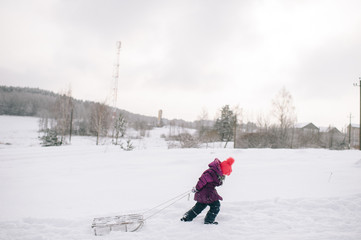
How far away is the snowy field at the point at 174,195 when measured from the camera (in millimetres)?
3995

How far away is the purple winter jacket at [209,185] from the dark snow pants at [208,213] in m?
0.12

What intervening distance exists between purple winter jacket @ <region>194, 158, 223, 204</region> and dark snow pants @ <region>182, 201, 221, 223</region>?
12cm

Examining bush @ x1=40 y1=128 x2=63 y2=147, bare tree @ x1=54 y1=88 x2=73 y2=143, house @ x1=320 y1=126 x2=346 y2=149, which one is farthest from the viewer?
house @ x1=320 y1=126 x2=346 y2=149

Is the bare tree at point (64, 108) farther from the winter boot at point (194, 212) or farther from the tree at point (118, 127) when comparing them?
the winter boot at point (194, 212)

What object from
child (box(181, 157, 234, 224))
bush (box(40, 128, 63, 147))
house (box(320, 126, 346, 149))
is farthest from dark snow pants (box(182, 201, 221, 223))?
house (box(320, 126, 346, 149))

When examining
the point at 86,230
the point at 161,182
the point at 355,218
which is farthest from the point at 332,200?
the point at 86,230

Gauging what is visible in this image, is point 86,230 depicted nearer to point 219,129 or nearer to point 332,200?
point 332,200

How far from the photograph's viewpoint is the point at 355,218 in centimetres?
447

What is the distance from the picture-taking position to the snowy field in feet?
13.1

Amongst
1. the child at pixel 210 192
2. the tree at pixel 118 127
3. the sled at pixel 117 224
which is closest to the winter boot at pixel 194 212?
the child at pixel 210 192

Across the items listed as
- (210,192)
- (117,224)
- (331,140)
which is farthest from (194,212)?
(331,140)

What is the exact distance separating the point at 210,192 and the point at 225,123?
123 ft

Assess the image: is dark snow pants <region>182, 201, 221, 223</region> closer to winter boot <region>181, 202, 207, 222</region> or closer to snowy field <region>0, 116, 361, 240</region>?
winter boot <region>181, 202, 207, 222</region>

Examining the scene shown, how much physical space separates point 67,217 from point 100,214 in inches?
26.9
